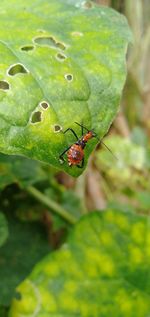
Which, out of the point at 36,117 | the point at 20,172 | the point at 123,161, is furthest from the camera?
the point at 123,161

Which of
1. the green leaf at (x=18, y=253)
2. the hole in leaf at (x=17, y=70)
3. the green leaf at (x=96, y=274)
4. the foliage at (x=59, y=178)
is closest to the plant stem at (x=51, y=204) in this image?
the foliage at (x=59, y=178)

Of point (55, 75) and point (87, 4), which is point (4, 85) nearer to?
point (55, 75)

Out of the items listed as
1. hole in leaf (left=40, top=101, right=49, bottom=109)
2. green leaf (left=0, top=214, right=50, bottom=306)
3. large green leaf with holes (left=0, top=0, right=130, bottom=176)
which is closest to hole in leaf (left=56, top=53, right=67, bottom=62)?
large green leaf with holes (left=0, top=0, right=130, bottom=176)

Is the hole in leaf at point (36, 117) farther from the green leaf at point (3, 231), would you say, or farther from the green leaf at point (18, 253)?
the green leaf at point (18, 253)

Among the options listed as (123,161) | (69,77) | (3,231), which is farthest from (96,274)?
(123,161)

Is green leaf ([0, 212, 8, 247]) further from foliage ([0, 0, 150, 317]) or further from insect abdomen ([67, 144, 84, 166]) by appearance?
insect abdomen ([67, 144, 84, 166])

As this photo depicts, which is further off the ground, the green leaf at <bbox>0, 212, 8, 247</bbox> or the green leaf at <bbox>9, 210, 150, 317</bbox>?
the green leaf at <bbox>0, 212, 8, 247</bbox>

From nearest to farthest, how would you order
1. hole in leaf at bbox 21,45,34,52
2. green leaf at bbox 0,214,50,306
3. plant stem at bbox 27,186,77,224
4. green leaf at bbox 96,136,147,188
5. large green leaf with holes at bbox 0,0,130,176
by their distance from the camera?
large green leaf with holes at bbox 0,0,130,176 < hole in leaf at bbox 21,45,34,52 < green leaf at bbox 0,214,50,306 < plant stem at bbox 27,186,77,224 < green leaf at bbox 96,136,147,188

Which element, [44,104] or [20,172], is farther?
[20,172]
